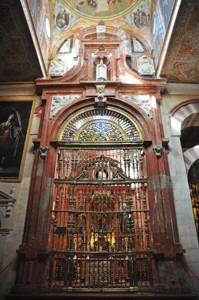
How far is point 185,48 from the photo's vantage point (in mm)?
8383

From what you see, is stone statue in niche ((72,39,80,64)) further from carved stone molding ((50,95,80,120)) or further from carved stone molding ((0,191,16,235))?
carved stone molding ((0,191,16,235))

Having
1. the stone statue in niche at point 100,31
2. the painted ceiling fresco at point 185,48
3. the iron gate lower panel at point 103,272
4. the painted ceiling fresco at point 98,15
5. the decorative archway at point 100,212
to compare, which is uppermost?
the painted ceiling fresco at point 98,15

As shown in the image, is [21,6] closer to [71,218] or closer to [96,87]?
[96,87]

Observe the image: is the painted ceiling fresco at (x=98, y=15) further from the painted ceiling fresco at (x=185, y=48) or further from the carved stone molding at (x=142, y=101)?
the carved stone molding at (x=142, y=101)

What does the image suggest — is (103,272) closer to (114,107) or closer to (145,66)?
(114,107)

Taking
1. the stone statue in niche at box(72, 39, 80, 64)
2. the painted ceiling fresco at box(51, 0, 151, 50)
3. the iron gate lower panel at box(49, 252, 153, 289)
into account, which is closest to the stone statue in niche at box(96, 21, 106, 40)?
the painted ceiling fresco at box(51, 0, 151, 50)

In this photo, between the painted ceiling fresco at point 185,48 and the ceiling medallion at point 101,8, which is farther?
the ceiling medallion at point 101,8

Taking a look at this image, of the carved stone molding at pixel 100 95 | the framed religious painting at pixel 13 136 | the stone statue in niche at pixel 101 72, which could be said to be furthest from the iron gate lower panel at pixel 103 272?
the stone statue in niche at pixel 101 72

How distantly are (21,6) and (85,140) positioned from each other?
4748 mm

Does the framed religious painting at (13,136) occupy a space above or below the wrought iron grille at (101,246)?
above

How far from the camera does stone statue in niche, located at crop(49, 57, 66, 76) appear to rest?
32.1 feet

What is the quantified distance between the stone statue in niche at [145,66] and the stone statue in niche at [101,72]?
1505mm

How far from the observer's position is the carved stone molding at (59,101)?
873cm

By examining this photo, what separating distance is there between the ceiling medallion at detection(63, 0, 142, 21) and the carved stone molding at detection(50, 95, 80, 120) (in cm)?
489
